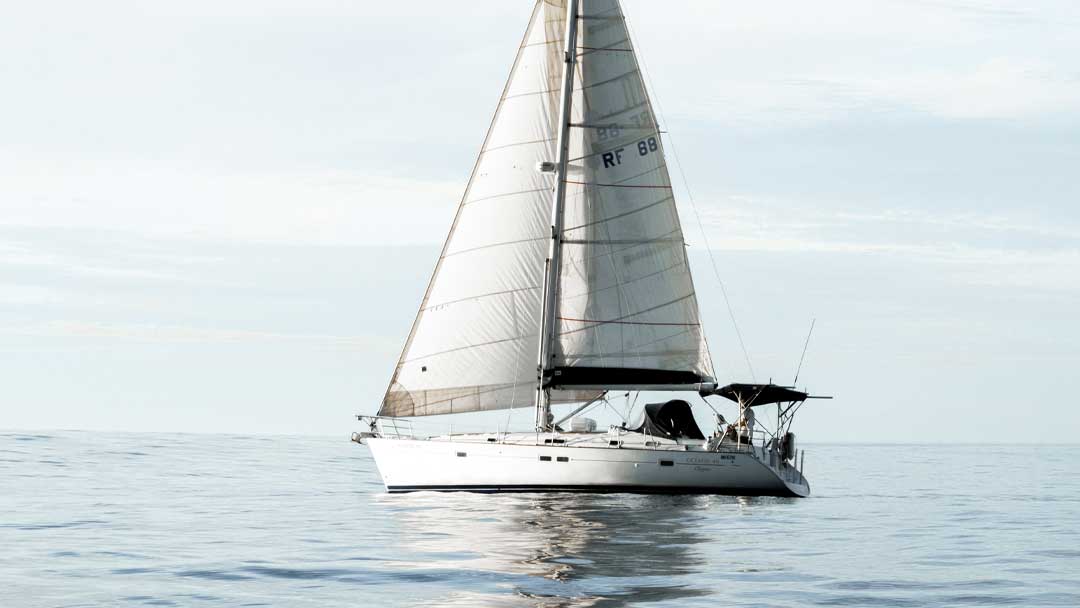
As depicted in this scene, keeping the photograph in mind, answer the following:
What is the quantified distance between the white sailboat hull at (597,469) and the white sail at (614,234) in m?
4.25

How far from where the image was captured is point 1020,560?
30.2 meters

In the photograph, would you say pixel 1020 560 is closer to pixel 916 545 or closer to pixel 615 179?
pixel 916 545

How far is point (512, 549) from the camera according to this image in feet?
93.7

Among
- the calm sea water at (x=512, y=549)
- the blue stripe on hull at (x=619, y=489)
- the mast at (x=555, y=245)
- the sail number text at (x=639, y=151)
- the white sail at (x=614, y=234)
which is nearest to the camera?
the calm sea water at (x=512, y=549)

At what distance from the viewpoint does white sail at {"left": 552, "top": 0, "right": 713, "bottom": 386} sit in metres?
44.0

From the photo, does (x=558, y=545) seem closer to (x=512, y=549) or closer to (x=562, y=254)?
(x=512, y=549)

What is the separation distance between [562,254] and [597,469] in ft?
25.6

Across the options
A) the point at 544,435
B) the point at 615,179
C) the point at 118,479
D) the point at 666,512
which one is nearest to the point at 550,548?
the point at 666,512

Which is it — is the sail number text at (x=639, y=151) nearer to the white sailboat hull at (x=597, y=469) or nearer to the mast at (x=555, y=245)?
the mast at (x=555, y=245)

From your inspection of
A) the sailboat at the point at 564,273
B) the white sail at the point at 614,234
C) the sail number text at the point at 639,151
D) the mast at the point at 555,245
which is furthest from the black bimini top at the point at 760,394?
the sail number text at the point at 639,151

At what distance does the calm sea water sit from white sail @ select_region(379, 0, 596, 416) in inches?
145

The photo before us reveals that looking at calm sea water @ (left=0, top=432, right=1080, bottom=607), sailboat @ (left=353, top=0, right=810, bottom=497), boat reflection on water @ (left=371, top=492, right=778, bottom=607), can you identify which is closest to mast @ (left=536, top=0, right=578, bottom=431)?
sailboat @ (left=353, top=0, right=810, bottom=497)

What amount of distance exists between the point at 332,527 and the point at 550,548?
330 inches

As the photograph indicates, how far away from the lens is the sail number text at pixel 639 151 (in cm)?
4422
